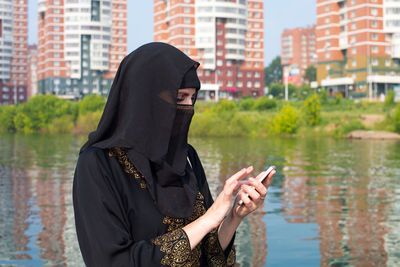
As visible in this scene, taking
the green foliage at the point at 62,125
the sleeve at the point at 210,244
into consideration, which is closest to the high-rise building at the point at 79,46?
the green foliage at the point at 62,125

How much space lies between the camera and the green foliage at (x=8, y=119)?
273ft

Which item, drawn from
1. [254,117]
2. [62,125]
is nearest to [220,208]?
[254,117]

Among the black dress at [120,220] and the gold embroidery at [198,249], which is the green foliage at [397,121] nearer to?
the gold embroidery at [198,249]

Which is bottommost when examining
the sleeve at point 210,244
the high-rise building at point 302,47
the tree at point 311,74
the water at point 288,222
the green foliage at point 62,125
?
the water at point 288,222

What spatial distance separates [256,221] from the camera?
11.2m

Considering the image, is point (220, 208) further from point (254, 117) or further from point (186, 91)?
point (254, 117)

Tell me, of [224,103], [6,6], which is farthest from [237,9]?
[6,6]

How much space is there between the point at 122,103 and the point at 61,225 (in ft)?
28.2

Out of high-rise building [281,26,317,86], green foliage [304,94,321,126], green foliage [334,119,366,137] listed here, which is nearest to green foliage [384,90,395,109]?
green foliage [334,119,366,137]

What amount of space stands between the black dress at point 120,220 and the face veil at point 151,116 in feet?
0.20

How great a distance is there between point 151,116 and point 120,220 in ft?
1.43

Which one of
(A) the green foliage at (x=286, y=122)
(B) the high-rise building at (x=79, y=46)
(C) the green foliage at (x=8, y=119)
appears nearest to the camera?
(A) the green foliage at (x=286, y=122)

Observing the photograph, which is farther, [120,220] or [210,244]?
[210,244]

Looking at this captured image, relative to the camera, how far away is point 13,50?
134m
